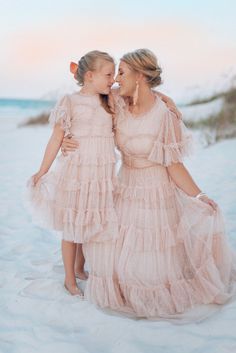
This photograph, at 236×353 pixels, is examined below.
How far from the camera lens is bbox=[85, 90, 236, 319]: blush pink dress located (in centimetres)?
250

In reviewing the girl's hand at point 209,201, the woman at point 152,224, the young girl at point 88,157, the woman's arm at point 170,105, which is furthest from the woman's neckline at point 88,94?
the girl's hand at point 209,201

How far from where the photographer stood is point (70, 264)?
266 centimetres

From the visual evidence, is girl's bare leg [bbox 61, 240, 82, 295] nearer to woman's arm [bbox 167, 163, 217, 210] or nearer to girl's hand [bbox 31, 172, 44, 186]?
girl's hand [bbox 31, 172, 44, 186]

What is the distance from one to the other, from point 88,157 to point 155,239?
0.51 meters

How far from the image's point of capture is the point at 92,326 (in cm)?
230

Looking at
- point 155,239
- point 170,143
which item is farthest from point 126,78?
point 155,239

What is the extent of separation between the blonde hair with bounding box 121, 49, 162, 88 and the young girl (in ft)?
0.32

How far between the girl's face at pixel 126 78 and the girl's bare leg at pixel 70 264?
0.82 metres

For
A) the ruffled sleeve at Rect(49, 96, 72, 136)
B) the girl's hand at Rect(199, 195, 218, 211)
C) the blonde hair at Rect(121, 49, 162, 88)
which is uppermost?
the blonde hair at Rect(121, 49, 162, 88)

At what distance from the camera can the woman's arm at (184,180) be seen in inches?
99.7

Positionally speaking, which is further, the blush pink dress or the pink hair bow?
the pink hair bow

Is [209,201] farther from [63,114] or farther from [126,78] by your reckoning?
[63,114]

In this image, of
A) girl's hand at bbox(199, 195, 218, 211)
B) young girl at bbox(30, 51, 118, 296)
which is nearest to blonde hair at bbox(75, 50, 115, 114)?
young girl at bbox(30, 51, 118, 296)

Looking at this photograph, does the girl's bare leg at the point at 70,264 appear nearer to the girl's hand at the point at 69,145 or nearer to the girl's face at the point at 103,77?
the girl's hand at the point at 69,145
